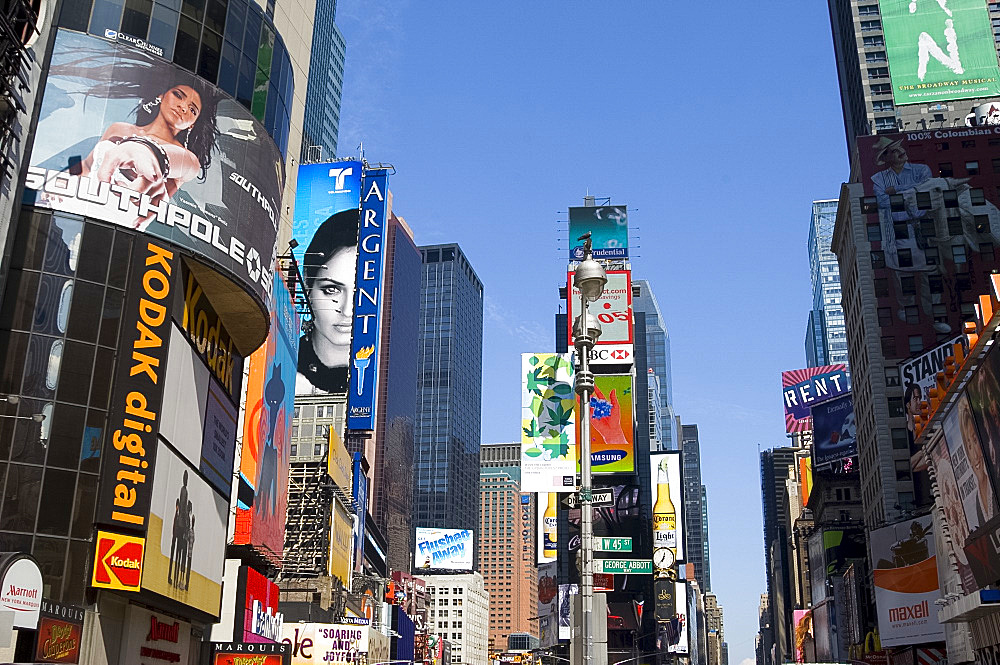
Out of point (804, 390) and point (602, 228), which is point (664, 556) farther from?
point (602, 228)

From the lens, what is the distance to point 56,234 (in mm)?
31500

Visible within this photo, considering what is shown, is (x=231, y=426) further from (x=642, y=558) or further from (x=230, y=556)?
(x=642, y=558)

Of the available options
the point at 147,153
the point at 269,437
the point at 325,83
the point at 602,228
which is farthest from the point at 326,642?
the point at 325,83

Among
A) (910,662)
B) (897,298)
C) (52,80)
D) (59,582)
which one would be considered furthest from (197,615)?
(897,298)

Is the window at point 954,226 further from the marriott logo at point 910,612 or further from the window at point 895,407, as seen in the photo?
the marriott logo at point 910,612

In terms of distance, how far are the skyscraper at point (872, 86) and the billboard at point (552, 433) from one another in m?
96.2

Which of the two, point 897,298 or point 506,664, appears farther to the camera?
point 506,664

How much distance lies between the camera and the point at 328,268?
96.2 m

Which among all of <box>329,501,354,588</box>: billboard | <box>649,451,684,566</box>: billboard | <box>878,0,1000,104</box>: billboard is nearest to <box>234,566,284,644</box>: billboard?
<box>329,501,354,588</box>: billboard

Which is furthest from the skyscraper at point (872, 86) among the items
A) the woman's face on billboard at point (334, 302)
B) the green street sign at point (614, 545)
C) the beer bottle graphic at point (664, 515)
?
the woman's face on billboard at point (334, 302)

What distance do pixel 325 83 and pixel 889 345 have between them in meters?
129

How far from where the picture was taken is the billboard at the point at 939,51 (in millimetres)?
109688

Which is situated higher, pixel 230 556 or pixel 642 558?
pixel 642 558

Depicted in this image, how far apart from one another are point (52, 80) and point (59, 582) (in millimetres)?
16200
